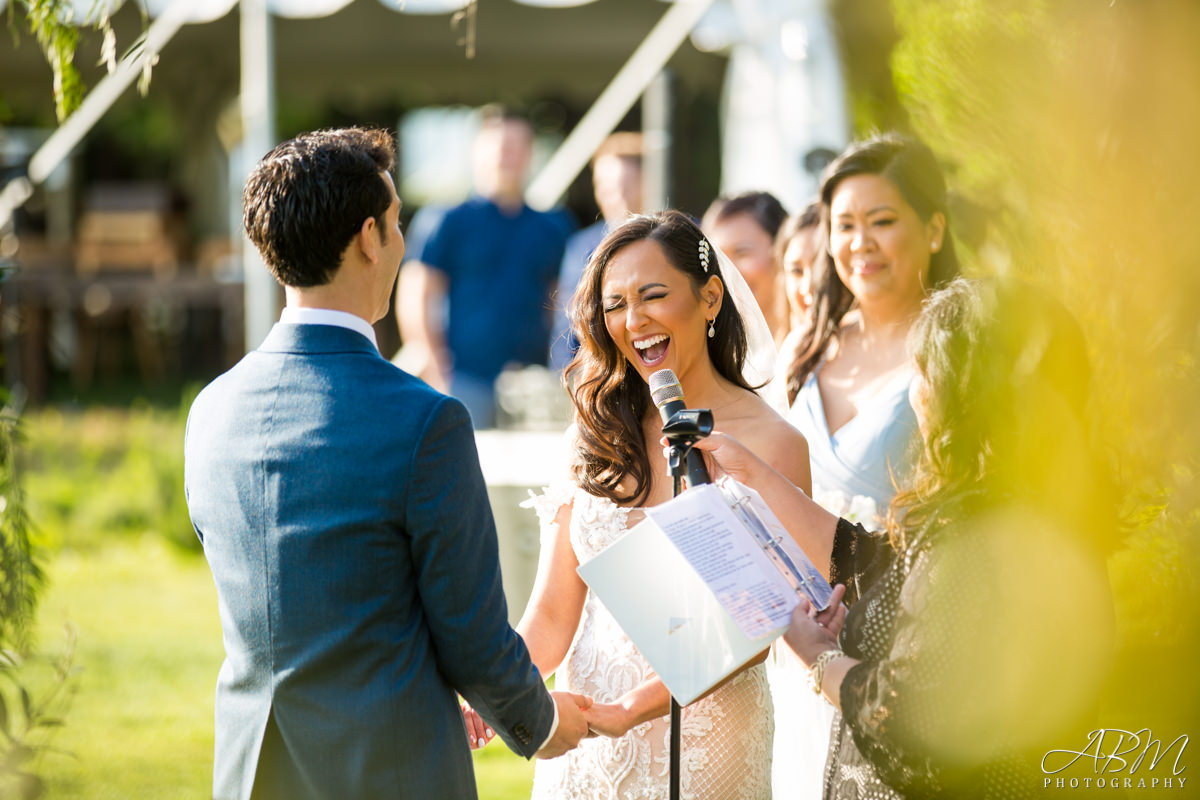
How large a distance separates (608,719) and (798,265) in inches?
95.6

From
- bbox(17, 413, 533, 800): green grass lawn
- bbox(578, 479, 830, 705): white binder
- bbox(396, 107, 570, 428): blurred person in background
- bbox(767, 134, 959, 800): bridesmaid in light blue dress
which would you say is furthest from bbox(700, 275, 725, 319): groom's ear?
bbox(396, 107, 570, 428): blurred person in background

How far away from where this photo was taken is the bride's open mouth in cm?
288

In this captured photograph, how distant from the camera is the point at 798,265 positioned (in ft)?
15.0

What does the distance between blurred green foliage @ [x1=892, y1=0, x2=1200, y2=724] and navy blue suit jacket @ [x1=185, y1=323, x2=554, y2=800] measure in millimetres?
1288

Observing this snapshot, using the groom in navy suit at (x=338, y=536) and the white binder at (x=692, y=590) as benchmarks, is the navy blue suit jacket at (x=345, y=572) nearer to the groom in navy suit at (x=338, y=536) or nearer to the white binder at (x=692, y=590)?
the groom in navy suit at (x=338, y=536)

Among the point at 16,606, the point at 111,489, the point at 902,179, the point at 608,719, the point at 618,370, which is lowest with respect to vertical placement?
the point at 111,489

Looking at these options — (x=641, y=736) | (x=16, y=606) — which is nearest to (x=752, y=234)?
(x=641, y=736)

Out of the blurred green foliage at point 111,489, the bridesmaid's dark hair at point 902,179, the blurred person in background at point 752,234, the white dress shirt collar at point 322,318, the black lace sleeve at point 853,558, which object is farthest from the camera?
the blurred green foliage at point 111,489

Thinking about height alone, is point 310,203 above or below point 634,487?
above

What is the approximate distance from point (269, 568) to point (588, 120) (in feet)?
23.9

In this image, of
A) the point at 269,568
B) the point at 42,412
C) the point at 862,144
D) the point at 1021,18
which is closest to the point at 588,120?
the point at 862,144

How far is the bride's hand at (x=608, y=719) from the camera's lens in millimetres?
2604

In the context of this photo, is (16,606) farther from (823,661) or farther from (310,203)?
(823,661)

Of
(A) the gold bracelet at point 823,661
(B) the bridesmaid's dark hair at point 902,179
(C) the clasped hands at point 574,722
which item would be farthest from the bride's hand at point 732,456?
(B) the bridesmaid's dark hair at point 902,179
